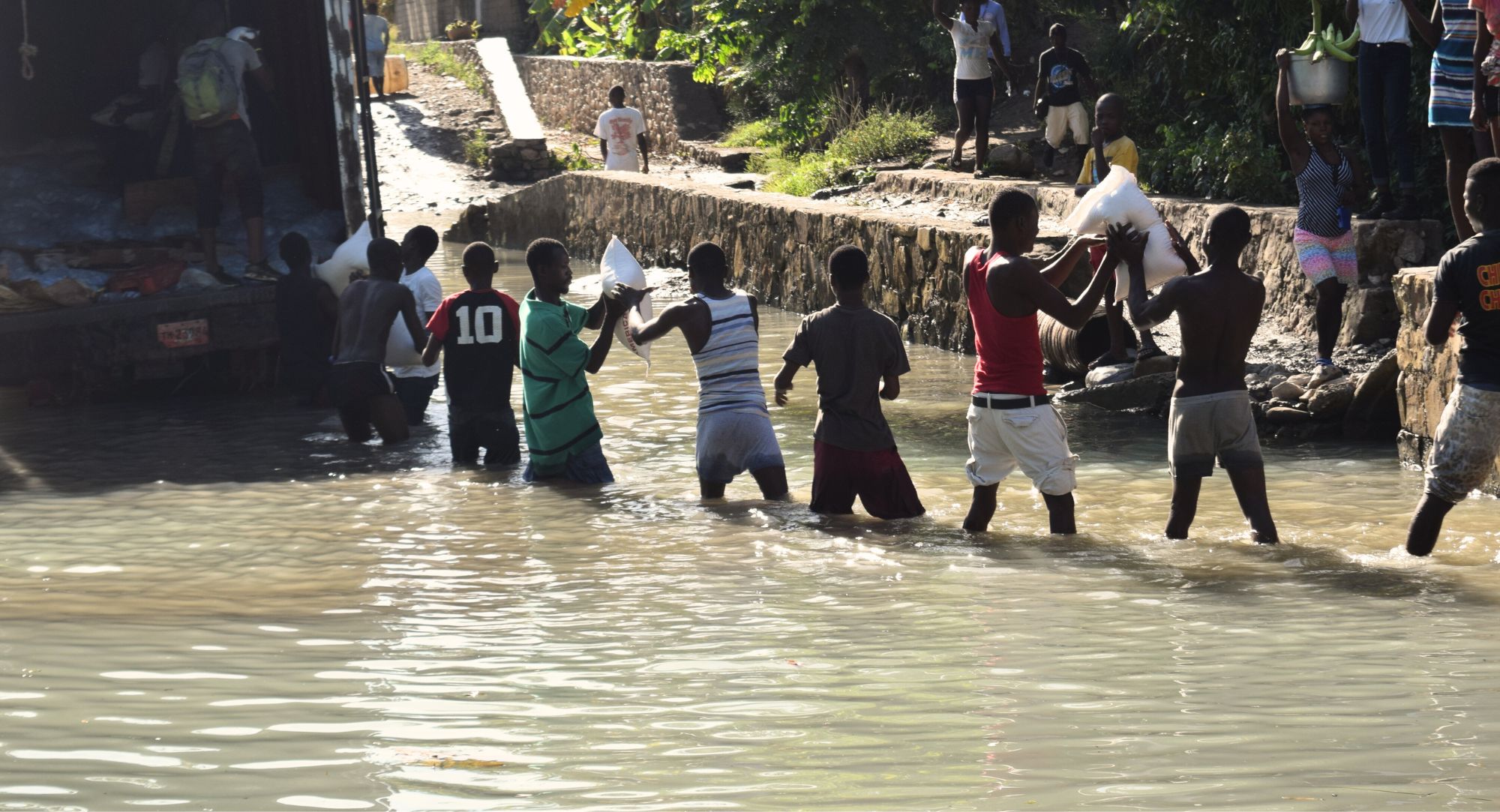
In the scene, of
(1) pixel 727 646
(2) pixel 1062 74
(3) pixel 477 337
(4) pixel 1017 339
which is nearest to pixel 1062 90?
(2) pixel 1062 74

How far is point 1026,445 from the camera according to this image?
686 centimetres

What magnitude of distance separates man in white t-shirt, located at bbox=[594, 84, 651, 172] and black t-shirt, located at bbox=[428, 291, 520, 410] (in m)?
14.6

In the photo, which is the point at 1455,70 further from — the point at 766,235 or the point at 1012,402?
the point at 766,235

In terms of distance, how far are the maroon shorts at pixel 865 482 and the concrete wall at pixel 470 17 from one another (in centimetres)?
3164

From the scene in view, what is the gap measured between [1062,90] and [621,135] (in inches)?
380

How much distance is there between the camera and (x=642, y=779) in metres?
4.06

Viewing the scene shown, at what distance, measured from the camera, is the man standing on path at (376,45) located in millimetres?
30234

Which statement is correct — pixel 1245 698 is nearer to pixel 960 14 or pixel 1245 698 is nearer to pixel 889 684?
pixel 889 684

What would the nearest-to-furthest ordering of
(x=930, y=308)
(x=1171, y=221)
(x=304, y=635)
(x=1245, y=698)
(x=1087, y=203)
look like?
(x=1245, y=698) → (x=304, y=635) → (x=1087, y=203) → (x=1171, y=221) → (x=930, y=308)

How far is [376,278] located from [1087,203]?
15.0 feet

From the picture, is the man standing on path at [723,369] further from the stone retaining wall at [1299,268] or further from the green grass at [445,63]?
the green grass at [445,63]

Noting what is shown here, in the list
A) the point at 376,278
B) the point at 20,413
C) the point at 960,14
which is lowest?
the point at 20,413

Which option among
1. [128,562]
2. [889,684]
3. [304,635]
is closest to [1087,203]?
[889,684]

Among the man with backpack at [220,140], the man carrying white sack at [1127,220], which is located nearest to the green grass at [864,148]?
the man with backpack at [220,140]
